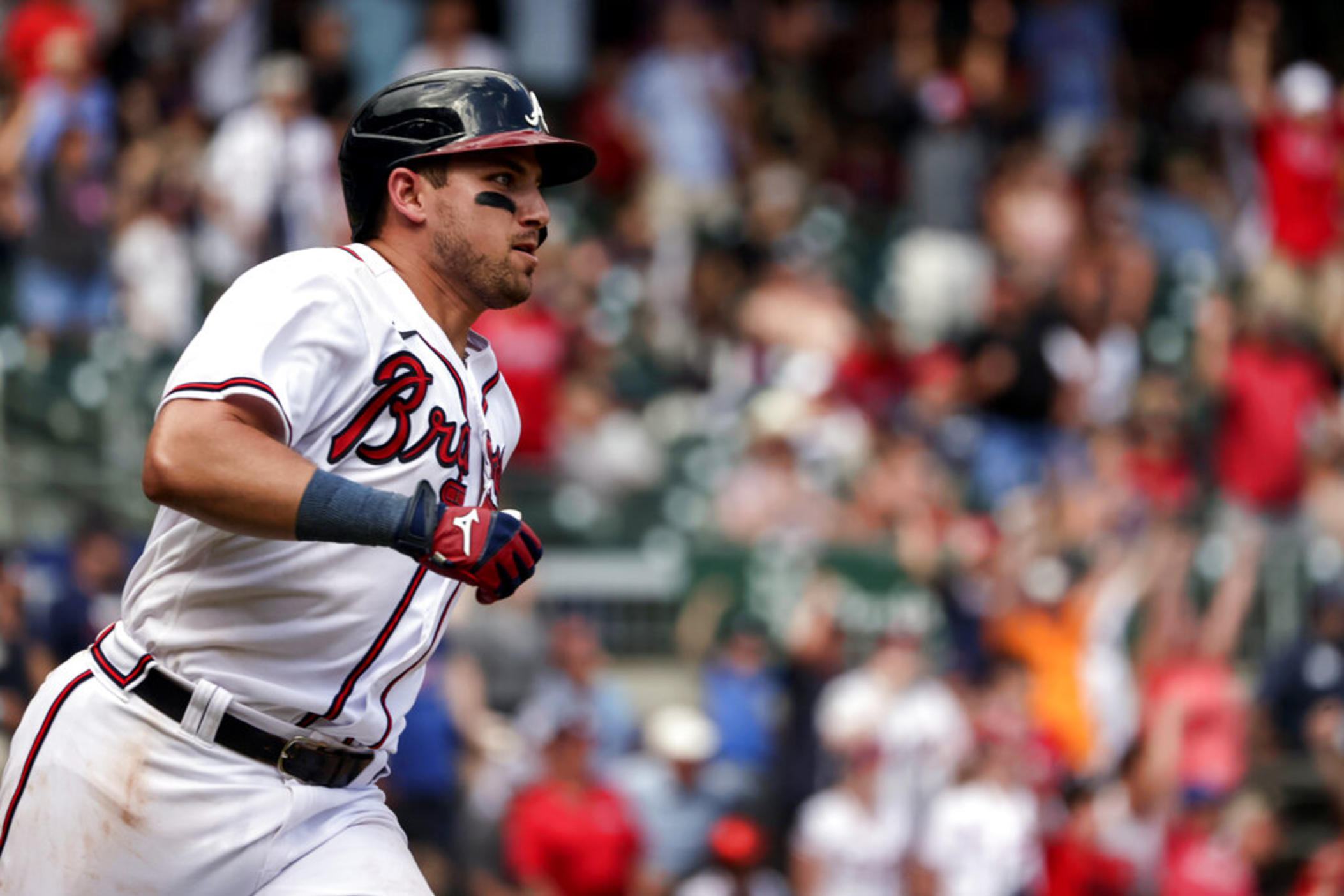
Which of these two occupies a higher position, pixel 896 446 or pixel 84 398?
pixel 84 398

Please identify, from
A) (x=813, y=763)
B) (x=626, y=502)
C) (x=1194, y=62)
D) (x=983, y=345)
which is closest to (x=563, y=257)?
(x=626, y=502)

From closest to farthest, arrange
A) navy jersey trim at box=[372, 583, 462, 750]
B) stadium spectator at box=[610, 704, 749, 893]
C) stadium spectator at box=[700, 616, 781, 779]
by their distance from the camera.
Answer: navy jersey trim at box=[372, 583, 462, 750] → stadium spectator at box=[610, 704, 749, 893] → stadium spectator at box=[700, 616, 781, 779]

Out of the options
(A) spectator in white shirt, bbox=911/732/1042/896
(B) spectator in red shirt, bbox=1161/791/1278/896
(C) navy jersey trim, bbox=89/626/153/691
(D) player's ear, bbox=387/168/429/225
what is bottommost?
(B) spectator in red shirt, bbox=1161/791/1278/896

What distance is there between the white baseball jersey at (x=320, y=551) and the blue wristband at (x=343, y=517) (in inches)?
8.9

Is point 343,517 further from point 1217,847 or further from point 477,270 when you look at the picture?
point 1217,847

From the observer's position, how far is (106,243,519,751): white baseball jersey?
3062mm

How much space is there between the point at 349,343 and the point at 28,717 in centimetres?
88

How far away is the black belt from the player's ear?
888 mm

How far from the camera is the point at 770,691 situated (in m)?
8.77

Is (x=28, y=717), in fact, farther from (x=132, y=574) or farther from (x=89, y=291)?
(x=89, y=291)

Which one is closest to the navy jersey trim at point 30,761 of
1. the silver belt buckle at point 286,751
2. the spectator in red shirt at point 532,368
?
the silver belt buckle at point 286,751

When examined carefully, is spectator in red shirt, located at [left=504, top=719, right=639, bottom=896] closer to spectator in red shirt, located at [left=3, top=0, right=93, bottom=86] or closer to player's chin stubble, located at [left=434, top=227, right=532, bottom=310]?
player's chin stubble, located at [left=434, top=227, right=532, bottom=310]

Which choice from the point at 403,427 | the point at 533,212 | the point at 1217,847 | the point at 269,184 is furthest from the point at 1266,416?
the point at 403,427

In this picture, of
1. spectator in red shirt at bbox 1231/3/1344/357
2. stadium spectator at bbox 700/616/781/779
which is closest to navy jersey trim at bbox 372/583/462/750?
stadium spectator at bbox 700/616/781/779
